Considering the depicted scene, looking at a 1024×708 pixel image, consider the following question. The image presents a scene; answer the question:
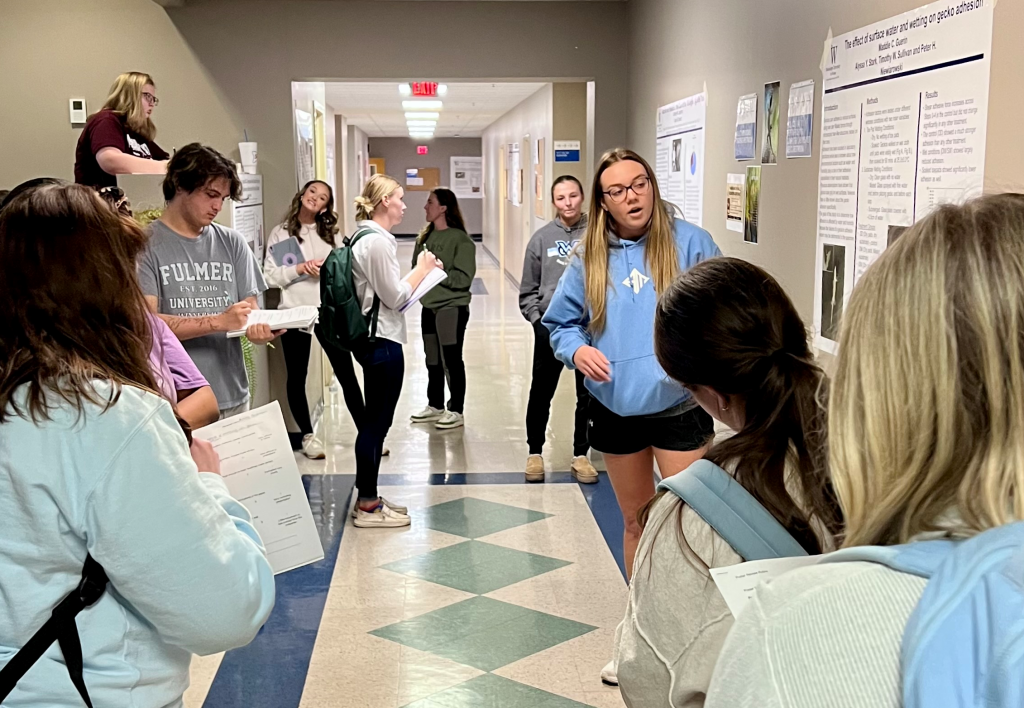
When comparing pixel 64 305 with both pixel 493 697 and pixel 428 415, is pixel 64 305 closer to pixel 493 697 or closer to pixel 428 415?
pixel 493 697

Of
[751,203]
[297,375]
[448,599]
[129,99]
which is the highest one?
[129,99]

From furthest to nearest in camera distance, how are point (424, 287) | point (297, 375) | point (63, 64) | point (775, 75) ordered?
1. point (297, 375)
2. point (63, 64)
3. point (424, 287)
4. point (775, 75)

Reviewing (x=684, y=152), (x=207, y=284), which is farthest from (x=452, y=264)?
(x=207, y=284)

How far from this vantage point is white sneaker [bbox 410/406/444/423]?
656cm

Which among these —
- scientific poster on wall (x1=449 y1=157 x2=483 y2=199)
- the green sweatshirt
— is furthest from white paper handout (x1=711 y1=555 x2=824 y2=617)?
scientific poster on wall (x1=449 y1=157 x2=483 y2=199)

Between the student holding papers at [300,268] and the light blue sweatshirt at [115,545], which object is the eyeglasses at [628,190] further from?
the student holding papers at [300,268]

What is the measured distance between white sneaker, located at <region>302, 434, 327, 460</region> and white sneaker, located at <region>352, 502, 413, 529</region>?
120cm

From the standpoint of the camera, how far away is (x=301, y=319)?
3385 millimetres

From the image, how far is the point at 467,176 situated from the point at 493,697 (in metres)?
25.8

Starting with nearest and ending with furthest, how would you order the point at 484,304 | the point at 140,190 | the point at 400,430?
the point at 140,190 < the point at 400,430 < the point at 484,304

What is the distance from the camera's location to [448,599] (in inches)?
145

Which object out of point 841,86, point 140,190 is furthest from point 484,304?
point 841,86

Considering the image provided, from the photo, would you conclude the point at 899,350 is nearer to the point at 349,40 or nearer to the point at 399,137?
the point at 349,40

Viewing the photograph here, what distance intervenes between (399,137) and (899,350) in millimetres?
28449
